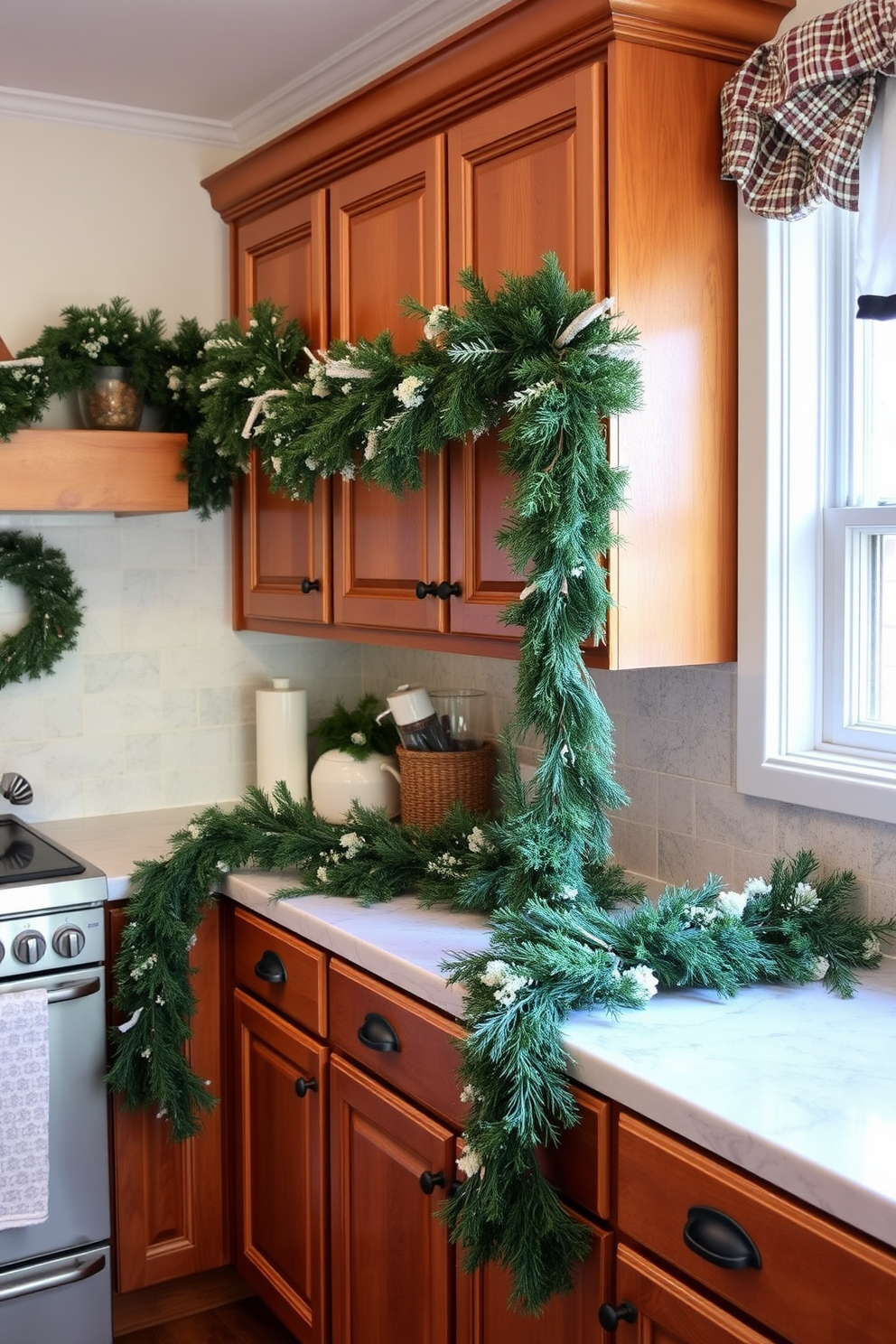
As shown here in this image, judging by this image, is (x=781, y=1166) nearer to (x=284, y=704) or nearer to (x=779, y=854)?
(x=779, y=854)

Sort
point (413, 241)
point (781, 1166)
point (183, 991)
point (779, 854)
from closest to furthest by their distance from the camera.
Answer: point (781, 1166)
point (779, 854)
point (413, 241)
point (183, 991)

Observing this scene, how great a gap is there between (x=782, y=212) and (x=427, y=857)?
4.09 feet

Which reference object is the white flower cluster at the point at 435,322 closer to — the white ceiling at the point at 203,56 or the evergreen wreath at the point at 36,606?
the white ceiling at the point at 203,56

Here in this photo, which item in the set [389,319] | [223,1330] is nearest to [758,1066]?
[389,319]

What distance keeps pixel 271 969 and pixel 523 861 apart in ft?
2.42

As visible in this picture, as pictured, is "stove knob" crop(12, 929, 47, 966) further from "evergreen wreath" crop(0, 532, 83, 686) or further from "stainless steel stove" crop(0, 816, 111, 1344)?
"evergreen wreath" crop(0, 532, 83, 686)

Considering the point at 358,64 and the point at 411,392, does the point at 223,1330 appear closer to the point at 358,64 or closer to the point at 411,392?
the point at 411,392

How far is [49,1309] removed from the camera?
2.42 metres

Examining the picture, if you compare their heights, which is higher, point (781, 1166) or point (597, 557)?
point (597, 557)

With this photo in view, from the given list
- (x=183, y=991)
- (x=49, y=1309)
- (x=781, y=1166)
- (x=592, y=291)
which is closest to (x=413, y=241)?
(x=592, y=291)

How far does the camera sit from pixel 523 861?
1929mm

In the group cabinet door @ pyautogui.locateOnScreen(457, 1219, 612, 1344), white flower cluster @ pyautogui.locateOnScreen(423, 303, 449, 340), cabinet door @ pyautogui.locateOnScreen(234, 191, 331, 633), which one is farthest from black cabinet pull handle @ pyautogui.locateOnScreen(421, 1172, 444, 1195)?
white flower cluster @ pyautogui.locateOnScreen(423, 303, 449, 340)

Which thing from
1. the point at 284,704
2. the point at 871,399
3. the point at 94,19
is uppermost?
the point at 94,19

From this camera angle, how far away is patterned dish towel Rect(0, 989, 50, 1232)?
7.55ft
